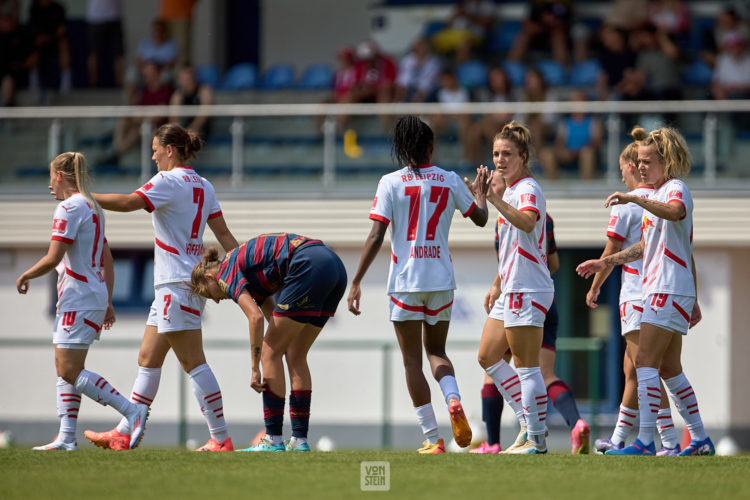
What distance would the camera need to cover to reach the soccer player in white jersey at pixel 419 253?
7.26 meters

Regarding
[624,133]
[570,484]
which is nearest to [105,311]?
[570,484]

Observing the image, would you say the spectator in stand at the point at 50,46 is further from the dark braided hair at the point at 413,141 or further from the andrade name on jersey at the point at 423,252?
the andrade name on jersey at the point at 423,252

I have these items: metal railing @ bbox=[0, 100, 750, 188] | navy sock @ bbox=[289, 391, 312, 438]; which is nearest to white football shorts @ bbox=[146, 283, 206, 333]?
navy sock @ bbox=[289, 391, 312, 438]

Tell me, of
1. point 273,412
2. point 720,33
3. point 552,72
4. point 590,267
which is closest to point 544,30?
point 552,72

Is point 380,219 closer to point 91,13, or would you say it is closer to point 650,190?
point 650,190

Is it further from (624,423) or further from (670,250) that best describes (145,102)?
(670,250)

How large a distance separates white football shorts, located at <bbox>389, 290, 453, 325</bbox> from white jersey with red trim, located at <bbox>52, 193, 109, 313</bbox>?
74.1 inches

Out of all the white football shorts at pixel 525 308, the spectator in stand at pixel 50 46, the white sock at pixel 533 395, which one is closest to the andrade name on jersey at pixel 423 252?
the white football shorts at pixel 525 308

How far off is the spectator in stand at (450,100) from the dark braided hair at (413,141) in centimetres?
633

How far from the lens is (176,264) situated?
24.8ft

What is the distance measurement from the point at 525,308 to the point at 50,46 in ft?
40.1

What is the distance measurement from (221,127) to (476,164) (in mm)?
3125

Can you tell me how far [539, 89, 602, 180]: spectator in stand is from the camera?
1369 centimetres

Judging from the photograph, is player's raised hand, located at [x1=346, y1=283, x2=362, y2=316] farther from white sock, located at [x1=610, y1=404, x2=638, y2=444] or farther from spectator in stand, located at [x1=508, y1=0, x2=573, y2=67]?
spectator in stand, located at [x1=508, y1=0, x2=573, y2=67]
